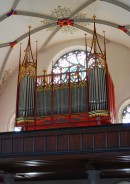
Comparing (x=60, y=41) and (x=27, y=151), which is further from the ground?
(x=60, y=41)

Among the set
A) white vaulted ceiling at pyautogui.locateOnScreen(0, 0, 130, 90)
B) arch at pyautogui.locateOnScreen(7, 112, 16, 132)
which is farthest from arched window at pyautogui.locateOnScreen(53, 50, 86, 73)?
arch at pyautogui.locateOnScreen(7, 112, 16, 132)

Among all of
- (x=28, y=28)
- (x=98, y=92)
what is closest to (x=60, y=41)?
(x=28, y=28)

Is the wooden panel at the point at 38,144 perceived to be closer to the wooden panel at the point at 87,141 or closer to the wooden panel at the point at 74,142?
the wooden panel at the point at 74,142

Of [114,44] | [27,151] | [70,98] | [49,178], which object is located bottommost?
[49,178]

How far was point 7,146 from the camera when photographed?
10.2m

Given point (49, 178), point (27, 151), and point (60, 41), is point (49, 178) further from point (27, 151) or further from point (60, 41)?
point (60, 41)

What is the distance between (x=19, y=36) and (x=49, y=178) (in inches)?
237

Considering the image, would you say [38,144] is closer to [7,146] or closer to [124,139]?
[7,146]

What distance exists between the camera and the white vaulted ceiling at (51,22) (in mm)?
12750

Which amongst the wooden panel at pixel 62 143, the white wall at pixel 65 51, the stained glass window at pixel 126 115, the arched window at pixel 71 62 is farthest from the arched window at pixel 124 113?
the wooden panel at pixel 62 143

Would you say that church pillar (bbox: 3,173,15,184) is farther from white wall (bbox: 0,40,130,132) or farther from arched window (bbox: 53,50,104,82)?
arched window (bbox: 53,50,104,82)

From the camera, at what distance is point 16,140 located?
404 inches

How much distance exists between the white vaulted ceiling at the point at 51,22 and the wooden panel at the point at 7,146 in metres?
5.11

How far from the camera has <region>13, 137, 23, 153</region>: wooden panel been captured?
33.1 feet
